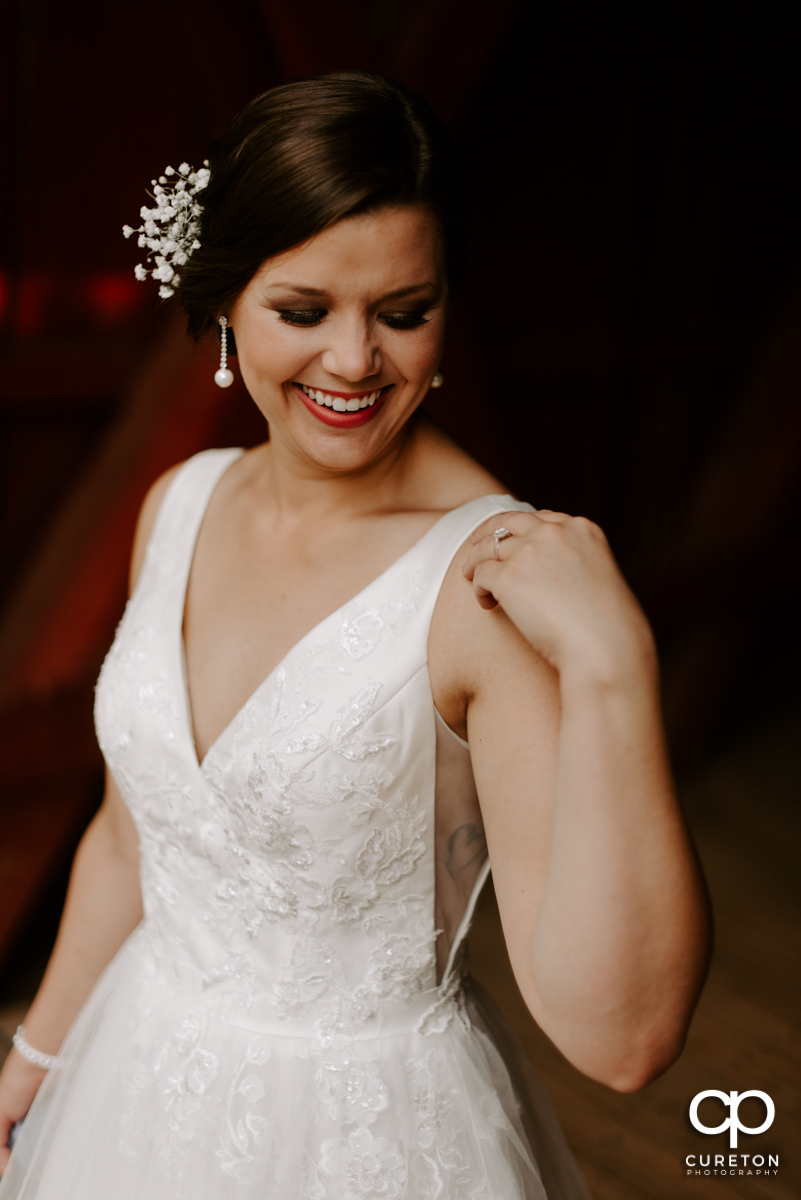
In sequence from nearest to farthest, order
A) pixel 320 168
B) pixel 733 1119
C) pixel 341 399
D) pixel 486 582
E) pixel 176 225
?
pixel 486 582 → pixel 320 168 → pixel 341 399 → pixel 176 225 → pixel 733 1119

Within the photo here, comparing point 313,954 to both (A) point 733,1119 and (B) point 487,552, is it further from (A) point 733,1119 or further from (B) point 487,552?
(A) point 733,1119

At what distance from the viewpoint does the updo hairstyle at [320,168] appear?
1374mm

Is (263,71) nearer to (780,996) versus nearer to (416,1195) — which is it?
(416,1195)

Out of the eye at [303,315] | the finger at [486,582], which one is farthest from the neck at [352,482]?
the finger at [486,582]

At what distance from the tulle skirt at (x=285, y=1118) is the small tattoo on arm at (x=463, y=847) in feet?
0.77

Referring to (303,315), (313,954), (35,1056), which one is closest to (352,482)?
(303,315)

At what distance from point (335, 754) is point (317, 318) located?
1.76 ft

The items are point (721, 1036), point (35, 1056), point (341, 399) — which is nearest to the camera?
point (341, 399)

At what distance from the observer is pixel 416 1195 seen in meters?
1.46

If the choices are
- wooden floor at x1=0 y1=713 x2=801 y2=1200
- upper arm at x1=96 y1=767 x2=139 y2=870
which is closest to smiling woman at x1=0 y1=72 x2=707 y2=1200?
upper arm at x1=96 y1=767 x2=139 y2=870

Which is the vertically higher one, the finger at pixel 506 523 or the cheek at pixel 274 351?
the cheek at pixel 274 351

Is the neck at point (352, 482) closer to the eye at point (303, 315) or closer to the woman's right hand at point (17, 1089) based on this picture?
the eye at point (303, 315)

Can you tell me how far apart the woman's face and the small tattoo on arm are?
502 mm

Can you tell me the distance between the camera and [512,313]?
4.63 meters
